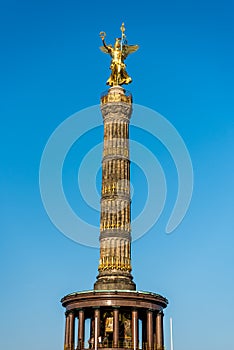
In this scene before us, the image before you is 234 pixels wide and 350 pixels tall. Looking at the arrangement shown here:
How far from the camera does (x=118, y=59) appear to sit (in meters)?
70.5

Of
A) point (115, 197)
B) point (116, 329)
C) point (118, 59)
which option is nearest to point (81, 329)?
point (116, 329)

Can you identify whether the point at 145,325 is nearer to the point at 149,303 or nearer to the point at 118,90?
the point at 149,303

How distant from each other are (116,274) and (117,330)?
691 cm

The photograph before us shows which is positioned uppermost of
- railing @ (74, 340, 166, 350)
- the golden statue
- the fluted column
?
the golden statue

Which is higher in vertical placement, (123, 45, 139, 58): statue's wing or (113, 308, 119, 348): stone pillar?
(123, 45, 139, 58): statue's wing

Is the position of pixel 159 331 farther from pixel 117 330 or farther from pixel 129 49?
pixel 129 49

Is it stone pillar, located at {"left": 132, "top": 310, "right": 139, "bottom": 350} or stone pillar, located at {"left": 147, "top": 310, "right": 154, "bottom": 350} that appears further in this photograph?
stone pillar, located at {"left": 147, "top": 310, "right": 154, "bottom": 350}

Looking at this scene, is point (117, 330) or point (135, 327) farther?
point (135, 327)

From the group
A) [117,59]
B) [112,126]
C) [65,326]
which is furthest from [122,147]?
[65,326]

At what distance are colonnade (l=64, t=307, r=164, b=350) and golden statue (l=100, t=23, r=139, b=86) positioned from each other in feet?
94.5

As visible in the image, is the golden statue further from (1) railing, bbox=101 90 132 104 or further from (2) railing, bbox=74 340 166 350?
(2) railing, bbox=74 340 166 350

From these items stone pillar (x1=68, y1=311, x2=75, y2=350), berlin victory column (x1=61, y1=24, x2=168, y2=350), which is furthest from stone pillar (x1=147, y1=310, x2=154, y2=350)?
stone pillar (x1=68, y1=311, x2=75, y2=350)

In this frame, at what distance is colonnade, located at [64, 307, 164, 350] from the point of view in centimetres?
5553

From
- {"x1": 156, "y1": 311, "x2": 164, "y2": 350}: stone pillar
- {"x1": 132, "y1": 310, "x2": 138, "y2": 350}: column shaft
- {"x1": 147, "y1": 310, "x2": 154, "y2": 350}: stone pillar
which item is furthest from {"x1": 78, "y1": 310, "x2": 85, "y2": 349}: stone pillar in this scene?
{"x1": 156, "y1": 311, "x2": 164, "y2": 350}: stone pillar
